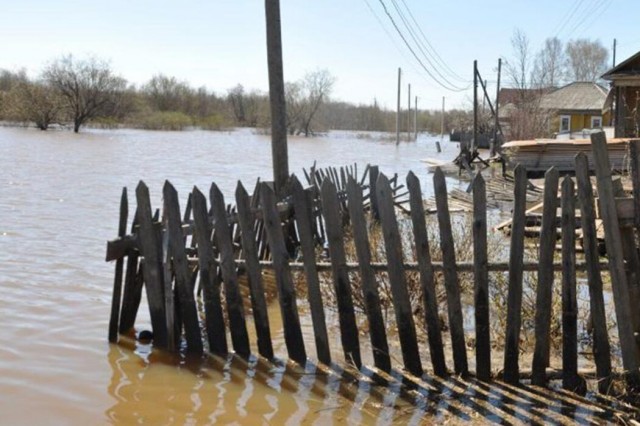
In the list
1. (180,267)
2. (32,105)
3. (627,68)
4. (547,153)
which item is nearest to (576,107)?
(627,68)

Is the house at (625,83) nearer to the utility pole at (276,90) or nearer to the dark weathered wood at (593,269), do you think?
the utility pole at (276,90)

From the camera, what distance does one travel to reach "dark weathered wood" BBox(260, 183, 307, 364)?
195 inches

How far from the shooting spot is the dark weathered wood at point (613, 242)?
14.4ft

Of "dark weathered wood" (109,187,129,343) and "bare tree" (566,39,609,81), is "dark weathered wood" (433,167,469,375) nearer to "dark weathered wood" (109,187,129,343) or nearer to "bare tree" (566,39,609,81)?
"dark weathered wood" (109,187,129,343)

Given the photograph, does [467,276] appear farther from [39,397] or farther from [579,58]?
[579,58]

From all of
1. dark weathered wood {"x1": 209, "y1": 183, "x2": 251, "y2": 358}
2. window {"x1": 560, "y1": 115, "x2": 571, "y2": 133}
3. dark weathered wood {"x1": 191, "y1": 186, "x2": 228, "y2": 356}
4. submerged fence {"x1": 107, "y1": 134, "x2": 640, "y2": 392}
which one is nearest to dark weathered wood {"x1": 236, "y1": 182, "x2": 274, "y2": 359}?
submerged fence {"x1": 107, "y1": 134, "x2": 640, "y2": 392}

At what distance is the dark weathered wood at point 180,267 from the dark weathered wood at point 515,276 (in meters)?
2.26

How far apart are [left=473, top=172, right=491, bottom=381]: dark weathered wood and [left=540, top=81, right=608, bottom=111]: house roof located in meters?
49.3

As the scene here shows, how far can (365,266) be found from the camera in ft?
15.8

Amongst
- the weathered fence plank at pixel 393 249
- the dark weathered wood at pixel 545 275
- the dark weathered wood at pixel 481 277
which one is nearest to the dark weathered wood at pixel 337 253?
the weathered fence plank at pixel 393 249

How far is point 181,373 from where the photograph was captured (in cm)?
520

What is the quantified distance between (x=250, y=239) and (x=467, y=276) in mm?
2934

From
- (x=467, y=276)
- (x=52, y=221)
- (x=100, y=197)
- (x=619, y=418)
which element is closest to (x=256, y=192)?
(x=467, y=276)

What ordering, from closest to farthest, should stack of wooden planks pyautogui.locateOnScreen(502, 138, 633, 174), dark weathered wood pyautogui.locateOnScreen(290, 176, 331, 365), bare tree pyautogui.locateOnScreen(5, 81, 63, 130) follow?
1. dark weathered wood pyautogui.locateOnScreen(290, 176, 331, 365)
2. stack of wooden planks pyautogui.locateOnScreen(502, 138, 633, 174)
3. bare tree pyautogui.locateOnScreen(5, 81, 63, 130)
